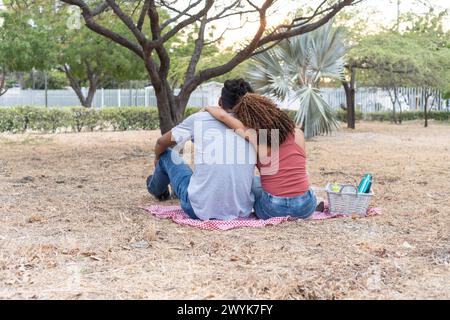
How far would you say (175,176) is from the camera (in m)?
5.11

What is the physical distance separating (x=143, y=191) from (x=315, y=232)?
2.64m

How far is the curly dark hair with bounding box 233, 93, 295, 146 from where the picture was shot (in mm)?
4738

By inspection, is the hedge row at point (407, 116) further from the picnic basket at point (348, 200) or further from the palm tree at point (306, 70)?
the picnic basket at point (348, 200)

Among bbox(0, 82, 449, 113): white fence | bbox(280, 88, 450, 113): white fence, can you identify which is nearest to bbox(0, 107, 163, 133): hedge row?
bbox(0, 82, 449, 113): white fence

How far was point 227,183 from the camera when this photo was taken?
475 cm

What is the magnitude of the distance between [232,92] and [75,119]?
1261 cm

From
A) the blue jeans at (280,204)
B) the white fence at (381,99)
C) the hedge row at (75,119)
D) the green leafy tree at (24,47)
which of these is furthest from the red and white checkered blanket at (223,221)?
the white fence at (381,99)

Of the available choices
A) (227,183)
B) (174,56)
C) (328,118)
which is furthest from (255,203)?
(174,56)

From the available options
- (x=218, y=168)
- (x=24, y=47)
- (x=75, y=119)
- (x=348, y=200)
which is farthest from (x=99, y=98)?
(x=218, y=168)

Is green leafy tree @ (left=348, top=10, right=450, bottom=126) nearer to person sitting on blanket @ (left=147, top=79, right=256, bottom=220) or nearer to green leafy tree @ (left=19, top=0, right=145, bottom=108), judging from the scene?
green leafy tree @ (left=19, top=0, right=145, bottom=108)

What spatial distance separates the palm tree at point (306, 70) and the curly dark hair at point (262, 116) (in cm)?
934

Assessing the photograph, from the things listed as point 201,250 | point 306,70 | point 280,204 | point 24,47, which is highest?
point 24,47

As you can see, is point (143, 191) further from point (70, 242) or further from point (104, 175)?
point (70, 242)

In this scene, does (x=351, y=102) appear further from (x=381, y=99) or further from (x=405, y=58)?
(x=381, y=99)
